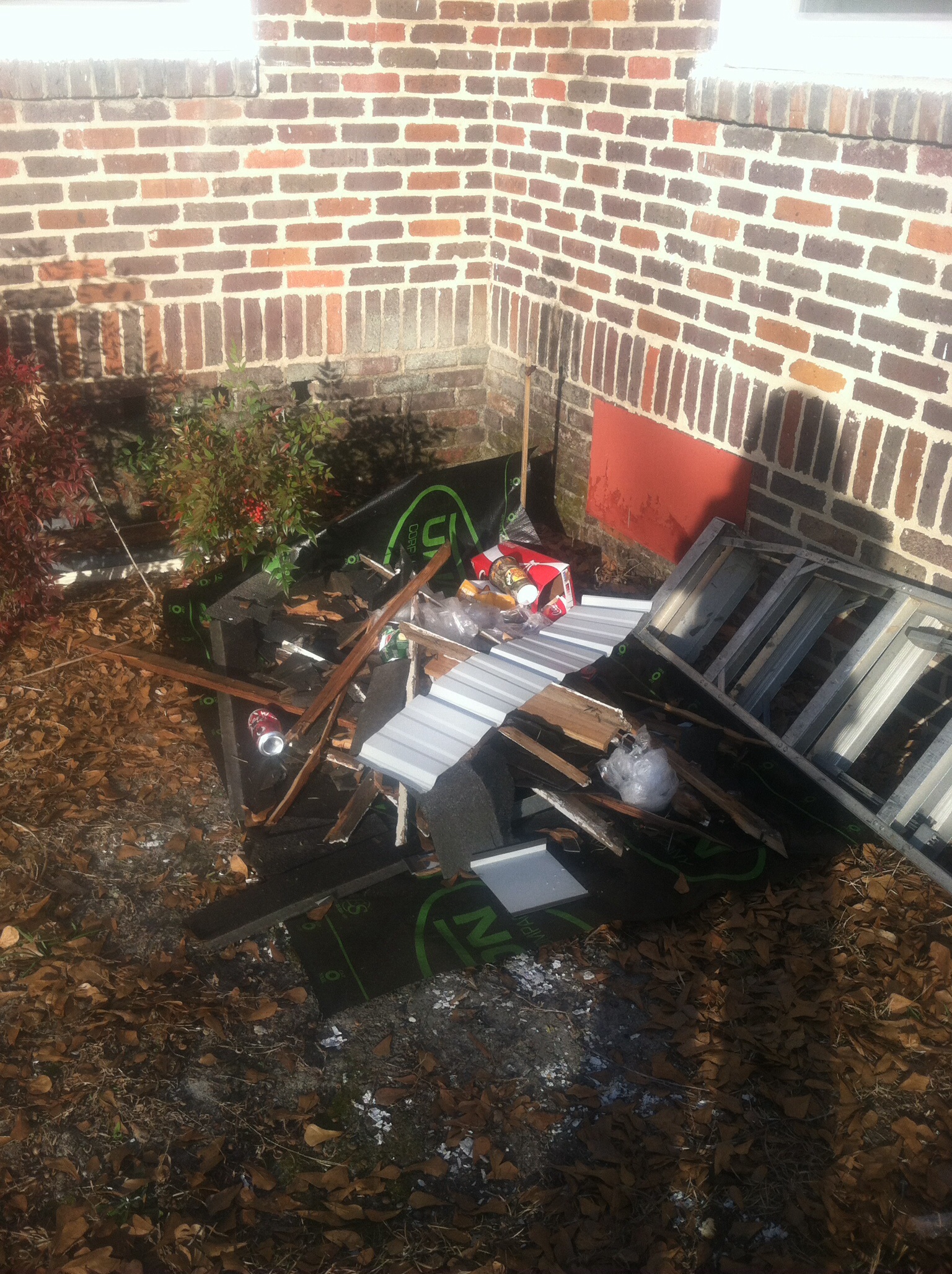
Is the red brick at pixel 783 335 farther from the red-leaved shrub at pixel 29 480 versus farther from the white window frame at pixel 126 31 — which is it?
the red-leaved shrub at pixel 29 480

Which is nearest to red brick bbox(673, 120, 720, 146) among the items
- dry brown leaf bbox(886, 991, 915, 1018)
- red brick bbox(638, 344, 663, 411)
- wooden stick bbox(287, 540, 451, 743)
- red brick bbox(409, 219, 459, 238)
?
red brick bbox(638, 344, 663, 411)

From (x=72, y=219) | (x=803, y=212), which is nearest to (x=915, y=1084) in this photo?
(x=803, y=212)

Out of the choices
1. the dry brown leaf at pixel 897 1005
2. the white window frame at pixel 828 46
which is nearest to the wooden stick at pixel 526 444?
the white window frame at pixel 828 46

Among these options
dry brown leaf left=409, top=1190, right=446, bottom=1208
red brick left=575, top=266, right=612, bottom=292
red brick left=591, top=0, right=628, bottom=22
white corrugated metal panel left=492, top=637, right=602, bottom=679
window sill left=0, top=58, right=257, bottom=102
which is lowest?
dry brown leaf left=409, top=1190, right=446, bottom=1208

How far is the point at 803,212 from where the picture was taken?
13.1ft

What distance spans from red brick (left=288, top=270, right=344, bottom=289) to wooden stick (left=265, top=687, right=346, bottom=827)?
8.43 feet

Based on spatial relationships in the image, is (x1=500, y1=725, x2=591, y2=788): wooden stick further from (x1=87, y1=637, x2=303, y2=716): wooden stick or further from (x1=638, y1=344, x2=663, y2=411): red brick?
(x1=638, y1=344, x2=663, y2=411): red brick

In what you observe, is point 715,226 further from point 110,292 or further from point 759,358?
point 110,292

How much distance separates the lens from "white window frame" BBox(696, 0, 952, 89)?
3.61 metres

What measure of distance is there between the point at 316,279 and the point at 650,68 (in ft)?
6.83

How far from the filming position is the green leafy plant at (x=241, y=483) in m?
4.81

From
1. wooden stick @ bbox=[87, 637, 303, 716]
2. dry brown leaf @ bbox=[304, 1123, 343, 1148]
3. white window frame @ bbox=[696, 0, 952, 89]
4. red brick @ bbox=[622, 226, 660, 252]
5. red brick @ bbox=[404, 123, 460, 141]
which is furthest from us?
red brick @ bbox=[404, 123, 460, 141]

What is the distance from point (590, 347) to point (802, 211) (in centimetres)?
156

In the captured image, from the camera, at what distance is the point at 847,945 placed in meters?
3.44
